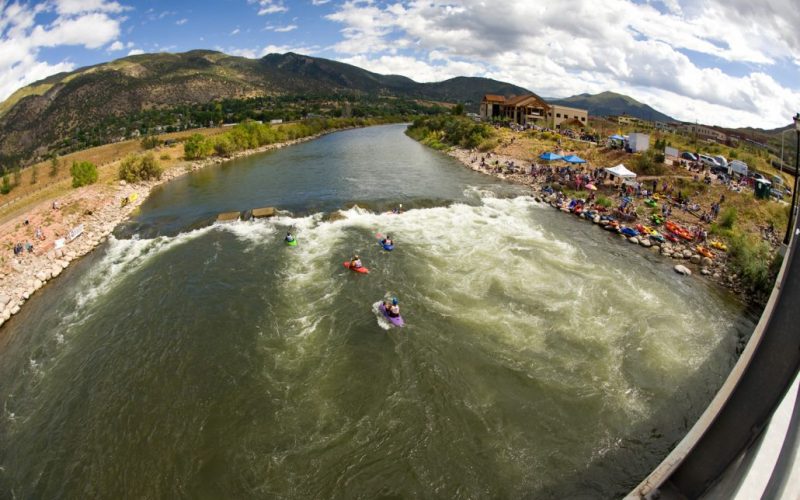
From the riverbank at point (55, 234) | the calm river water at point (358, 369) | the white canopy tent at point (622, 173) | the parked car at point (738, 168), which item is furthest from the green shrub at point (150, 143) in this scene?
the parked car at point (738, 168)

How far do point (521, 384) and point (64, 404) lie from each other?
23.2m

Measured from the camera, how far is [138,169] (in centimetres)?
6575

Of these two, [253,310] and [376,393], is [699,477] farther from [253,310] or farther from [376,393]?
[253,310]

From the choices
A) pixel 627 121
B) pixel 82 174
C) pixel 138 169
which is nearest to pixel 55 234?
pixel 82 174

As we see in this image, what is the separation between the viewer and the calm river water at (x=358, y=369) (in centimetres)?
1508

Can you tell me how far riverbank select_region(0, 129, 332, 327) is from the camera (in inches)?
1233

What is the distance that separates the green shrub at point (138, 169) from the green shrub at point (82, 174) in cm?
381

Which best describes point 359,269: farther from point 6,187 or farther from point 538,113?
point 538,113

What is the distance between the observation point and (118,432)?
1705 cm

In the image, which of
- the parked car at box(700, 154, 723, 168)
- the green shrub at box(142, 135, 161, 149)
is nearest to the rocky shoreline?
the parked car at box(700, 154, 723, 168)

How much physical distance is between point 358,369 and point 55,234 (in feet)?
135

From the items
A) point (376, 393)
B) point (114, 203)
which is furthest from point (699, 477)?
point (114, 203)

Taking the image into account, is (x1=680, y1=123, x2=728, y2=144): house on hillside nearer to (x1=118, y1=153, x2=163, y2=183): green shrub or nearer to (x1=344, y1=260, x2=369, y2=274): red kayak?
(x1=344, y1=260, x2=369, y2=274): red kayak

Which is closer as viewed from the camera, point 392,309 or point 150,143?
point 392,309
